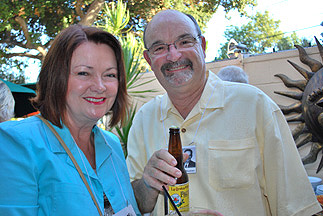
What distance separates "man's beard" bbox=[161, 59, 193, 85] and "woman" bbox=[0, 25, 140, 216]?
260 mm

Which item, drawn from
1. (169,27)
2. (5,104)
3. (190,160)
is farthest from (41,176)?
(5,104)

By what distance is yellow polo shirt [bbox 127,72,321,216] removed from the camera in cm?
138

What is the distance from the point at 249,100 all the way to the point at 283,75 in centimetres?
276

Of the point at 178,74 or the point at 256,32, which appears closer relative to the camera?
the point at 178,74

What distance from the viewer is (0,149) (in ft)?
3.18

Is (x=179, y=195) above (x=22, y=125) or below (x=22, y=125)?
below

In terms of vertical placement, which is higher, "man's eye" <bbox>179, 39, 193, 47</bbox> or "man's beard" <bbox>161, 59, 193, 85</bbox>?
"man's eye" <bbox>179, 39, 193, 47</bbox>

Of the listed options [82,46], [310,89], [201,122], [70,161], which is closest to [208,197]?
[201,122]

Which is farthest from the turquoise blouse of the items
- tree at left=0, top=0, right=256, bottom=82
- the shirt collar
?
tree at left=0, top=0, right=256, bottom=82

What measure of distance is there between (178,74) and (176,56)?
0.34 ft

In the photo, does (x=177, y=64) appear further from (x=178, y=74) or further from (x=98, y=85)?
(x=98, y=85)

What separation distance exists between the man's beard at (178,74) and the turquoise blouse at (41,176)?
0.65 metres

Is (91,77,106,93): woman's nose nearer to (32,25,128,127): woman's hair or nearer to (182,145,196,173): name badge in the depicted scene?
(32,25,128,127): woman's hair

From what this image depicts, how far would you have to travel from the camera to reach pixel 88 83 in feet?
4.07
